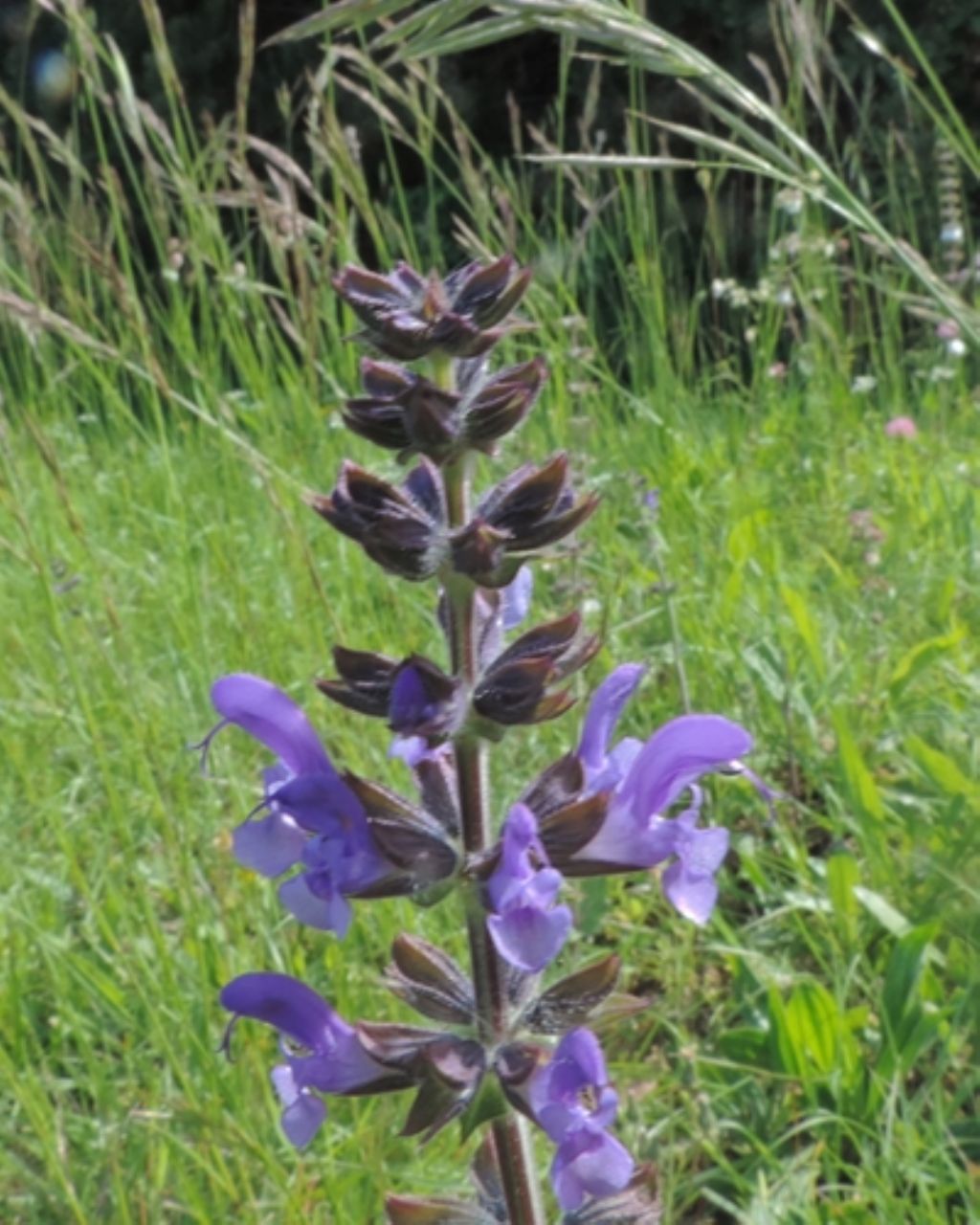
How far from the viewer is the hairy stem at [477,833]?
3.14 ft

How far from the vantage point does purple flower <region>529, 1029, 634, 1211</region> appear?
0.89m

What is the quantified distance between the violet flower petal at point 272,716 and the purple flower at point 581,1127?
0.24 metres

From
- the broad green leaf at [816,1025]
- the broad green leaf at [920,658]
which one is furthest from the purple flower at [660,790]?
the broad green leaf at [920,658]

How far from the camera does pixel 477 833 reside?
0.96 meters

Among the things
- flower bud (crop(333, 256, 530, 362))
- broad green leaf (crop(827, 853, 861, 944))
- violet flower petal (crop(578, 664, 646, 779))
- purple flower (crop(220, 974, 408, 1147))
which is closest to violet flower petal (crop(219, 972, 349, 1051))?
purple flower (crop(220, 974, 408, 1147))

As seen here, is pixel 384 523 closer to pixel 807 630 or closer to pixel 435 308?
pixel 435 308

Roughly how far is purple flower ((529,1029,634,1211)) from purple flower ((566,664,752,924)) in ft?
0.40

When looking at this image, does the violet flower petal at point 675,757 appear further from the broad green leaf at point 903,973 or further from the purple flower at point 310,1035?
the broad green leaf at point 903,973

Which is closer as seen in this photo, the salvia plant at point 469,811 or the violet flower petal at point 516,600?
the salvia plant at point 469,811

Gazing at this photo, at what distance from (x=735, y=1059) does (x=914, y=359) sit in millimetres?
2335

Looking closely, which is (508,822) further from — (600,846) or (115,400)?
(115,400)

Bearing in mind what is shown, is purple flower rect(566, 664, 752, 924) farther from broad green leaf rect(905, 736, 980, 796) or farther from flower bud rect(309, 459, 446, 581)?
broad green leaf rect(905, 736, 980, 796)

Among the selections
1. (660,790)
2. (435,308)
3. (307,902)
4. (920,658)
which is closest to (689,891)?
(660,790)

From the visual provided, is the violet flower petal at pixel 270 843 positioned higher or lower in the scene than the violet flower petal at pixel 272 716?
lower
